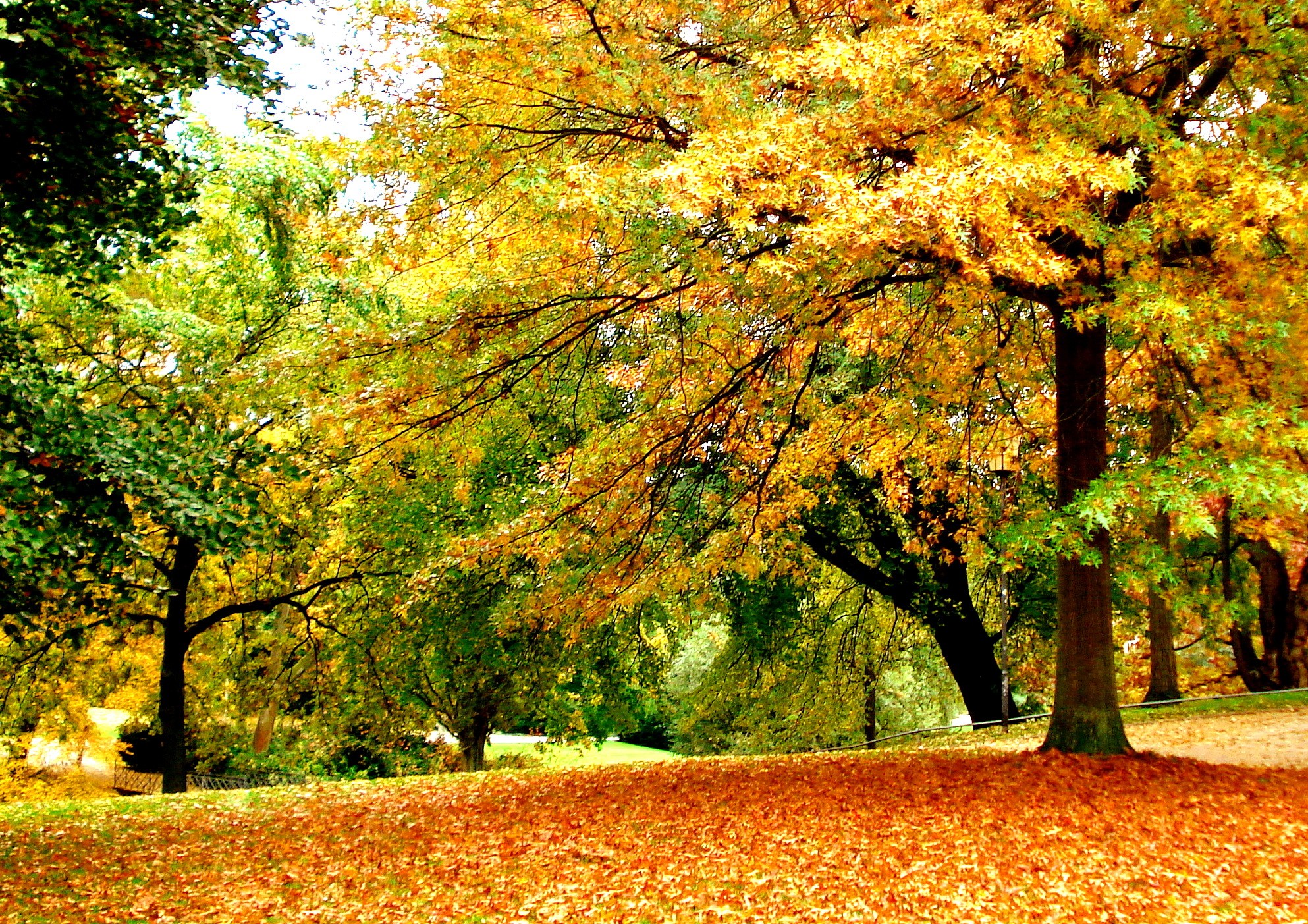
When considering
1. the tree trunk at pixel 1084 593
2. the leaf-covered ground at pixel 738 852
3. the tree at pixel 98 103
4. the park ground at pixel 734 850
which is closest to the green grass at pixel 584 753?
the park ground at pixel 734 850

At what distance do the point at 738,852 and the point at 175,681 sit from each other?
10.3 m

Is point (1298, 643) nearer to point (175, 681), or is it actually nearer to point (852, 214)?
point (852, 214)

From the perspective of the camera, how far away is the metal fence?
1761 centimetres

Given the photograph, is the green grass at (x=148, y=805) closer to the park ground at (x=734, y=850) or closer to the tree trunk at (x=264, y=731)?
the park ground at (x=734, y=850)

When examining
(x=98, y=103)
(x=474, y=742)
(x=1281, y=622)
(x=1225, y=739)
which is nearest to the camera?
(x=98, y=103)

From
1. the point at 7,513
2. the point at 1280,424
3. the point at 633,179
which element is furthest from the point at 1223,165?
the point at 7,513

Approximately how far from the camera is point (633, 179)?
6934 millimetres

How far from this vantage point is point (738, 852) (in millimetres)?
6473

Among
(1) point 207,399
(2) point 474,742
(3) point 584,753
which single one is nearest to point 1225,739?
(2) point 474,742

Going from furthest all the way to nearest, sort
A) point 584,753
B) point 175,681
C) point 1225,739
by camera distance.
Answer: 1. point 584,753
2. point 175,681
3. point 1225,739

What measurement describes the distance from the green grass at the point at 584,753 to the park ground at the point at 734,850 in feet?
39.8

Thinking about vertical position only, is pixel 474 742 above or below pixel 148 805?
below

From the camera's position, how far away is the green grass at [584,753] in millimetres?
22605

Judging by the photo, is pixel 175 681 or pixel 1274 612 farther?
pixel 1274 612
